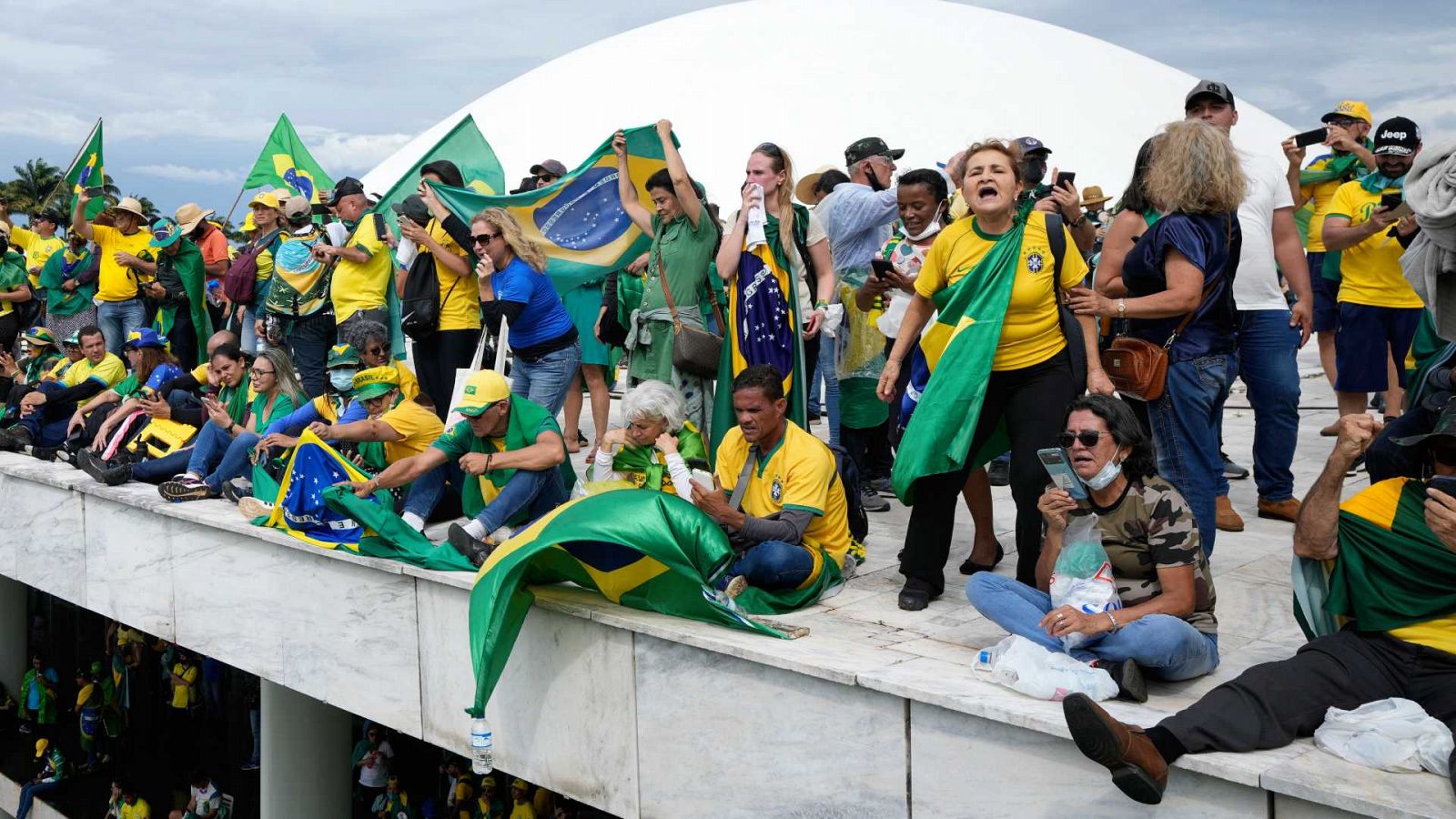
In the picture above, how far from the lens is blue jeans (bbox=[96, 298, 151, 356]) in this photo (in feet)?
30.6

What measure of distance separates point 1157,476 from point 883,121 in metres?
40.7

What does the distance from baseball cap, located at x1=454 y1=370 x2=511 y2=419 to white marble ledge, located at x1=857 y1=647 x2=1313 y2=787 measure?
7.63 ft

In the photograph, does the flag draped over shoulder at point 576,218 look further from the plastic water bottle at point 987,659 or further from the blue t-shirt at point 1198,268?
the plastic water bottle at point 987,659

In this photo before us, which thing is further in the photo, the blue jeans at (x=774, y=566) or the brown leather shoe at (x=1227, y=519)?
the brown leather shoe at (x=1227, y=519)

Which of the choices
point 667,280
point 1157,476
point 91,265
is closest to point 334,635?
point 667,280

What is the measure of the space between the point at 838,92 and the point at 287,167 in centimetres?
3657

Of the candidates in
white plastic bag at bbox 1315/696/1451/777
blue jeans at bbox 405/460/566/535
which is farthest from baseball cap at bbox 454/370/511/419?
white plastic bag at bbox 1315/696/1451/777

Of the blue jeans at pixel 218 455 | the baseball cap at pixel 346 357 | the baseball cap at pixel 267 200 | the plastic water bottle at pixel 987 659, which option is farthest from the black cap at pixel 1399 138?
the baseball cap at pixel 267 200

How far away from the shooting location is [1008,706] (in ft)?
11.1

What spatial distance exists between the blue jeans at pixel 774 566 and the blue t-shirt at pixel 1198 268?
149 cm

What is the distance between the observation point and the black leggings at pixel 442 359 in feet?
22.5

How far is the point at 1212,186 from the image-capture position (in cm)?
425

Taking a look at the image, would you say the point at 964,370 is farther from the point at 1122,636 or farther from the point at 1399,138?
the point at 1399,138

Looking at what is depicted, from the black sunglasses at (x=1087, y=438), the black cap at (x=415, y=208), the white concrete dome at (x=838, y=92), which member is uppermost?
the white concrete dome at (x=838, y=92)
